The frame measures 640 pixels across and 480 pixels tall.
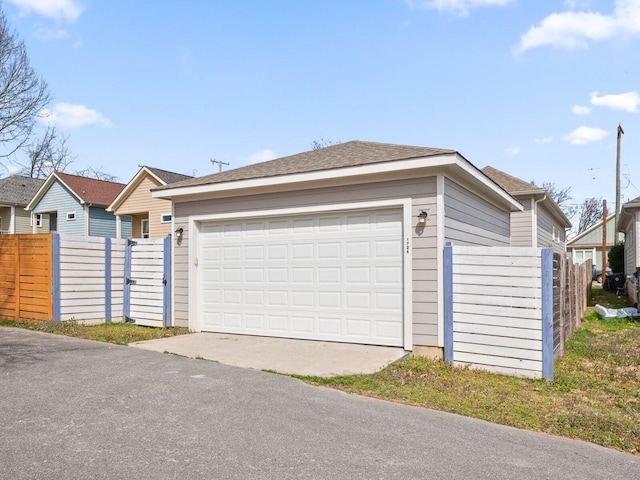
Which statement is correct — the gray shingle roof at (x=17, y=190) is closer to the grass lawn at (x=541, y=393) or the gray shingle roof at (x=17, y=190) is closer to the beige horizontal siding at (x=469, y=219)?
the beige horizontal siding at (x=469, y=219)

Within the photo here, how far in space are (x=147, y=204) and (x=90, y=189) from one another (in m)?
5.95

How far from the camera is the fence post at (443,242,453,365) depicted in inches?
257

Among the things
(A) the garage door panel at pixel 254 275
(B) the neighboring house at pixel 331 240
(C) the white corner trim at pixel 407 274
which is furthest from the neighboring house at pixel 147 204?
(C) the white corner trim at pixel 407 274

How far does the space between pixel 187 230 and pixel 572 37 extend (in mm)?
10885

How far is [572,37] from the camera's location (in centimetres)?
1207

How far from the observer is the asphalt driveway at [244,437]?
3221 millimetres

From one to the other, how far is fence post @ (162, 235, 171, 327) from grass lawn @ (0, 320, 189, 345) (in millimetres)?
238

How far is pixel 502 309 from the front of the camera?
20.2 feet

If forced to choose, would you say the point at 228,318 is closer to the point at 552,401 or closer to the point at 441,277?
the point at 441,277

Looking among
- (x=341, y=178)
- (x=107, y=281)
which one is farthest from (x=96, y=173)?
(x=341, y=178)

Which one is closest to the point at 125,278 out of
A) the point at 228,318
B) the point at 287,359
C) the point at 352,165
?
the point at 228,318

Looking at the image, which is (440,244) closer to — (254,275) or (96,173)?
(254,275)

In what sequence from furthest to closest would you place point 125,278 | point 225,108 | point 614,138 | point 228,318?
1. point 614,138
2. point 225,108
3. point 125,278
4. point 228,318

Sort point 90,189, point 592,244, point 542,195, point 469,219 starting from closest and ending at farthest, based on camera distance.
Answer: point 469,219, point 542,195, point 90,189, point 592,244
